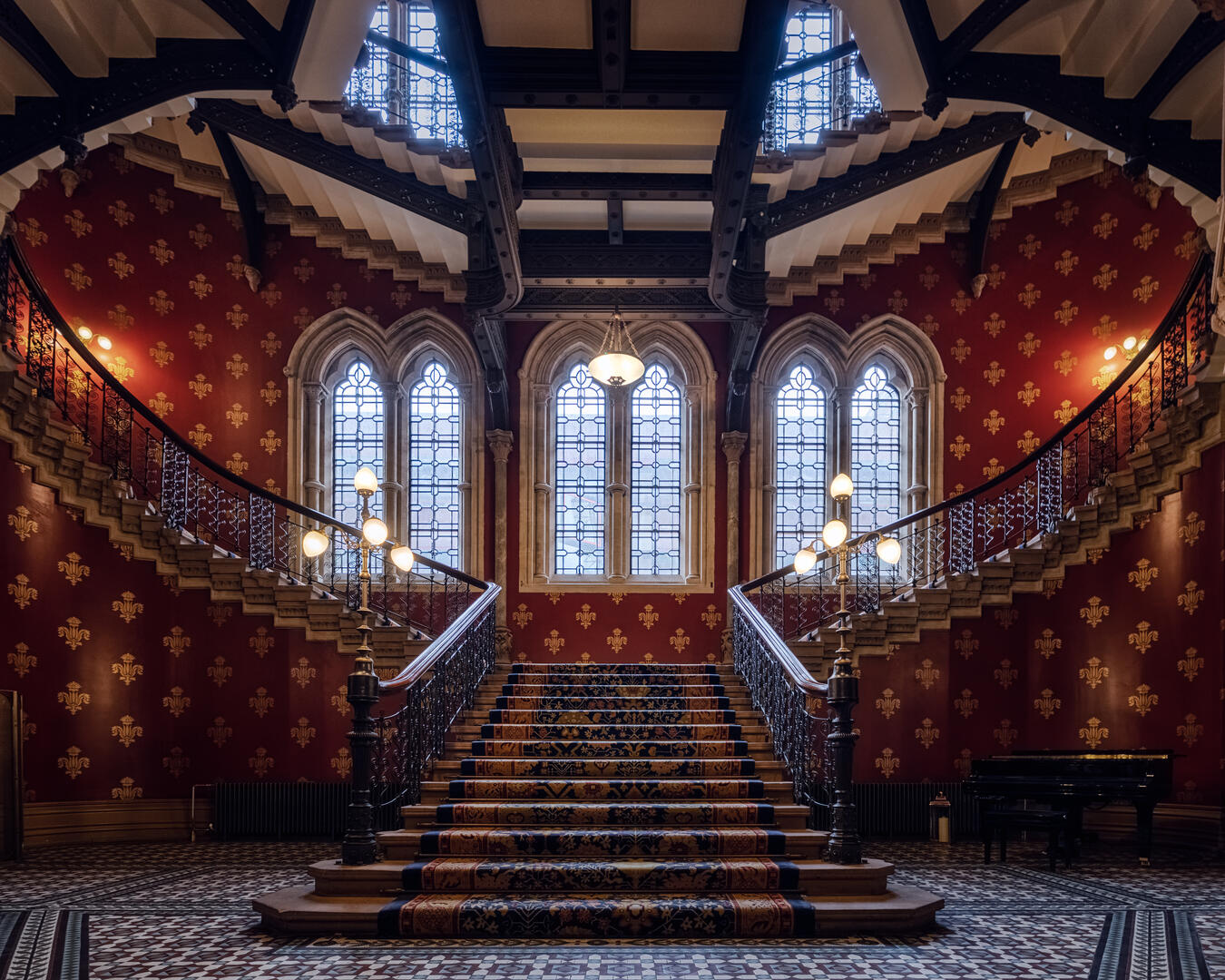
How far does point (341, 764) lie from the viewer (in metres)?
10.1

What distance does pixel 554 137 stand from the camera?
28.0ft

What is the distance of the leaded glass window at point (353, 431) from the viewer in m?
12.4

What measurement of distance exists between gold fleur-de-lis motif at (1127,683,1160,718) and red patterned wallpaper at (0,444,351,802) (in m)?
6.78

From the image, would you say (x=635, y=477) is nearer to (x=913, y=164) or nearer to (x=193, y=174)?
(x=913, y=164)

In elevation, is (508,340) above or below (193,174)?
below

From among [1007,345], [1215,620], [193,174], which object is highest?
[193,174]

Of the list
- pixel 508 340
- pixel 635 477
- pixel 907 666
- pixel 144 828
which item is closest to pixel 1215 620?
pixel 907 666

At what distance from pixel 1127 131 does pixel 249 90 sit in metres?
5.93

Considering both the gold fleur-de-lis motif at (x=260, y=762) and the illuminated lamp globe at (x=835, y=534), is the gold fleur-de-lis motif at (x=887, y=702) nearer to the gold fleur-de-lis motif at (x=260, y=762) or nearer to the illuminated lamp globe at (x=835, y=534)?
the illuminated lamp globe at (x=835, y=534)

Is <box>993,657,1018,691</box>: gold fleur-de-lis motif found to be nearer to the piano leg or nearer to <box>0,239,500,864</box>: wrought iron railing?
the piano leg

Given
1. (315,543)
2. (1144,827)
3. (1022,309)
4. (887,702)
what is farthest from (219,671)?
(1022,309)

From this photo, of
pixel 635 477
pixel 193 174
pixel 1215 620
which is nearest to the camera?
pixel 1215 620

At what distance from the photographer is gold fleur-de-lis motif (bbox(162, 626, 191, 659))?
32.0 ft

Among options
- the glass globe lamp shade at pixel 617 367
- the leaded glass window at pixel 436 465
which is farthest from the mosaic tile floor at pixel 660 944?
the leaded glass window at pixel 436 465
